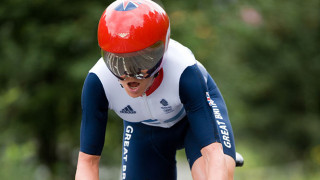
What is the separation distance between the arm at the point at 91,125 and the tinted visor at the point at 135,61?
0.39 meters

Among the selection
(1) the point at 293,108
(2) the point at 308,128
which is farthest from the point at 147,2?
(1) the point at 293,108

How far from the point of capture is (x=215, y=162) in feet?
11.9

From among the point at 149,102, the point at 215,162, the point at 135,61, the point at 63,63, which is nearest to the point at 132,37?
the point at 135,61

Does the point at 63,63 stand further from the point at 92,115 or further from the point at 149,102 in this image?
the point at 92,115

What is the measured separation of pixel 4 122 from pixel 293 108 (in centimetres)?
1443

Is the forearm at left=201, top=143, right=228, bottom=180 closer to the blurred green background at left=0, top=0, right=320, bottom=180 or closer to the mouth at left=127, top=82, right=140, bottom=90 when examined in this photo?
the mouth at left=127, top=82, right=140, bottom=90

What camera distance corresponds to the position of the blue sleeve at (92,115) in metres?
3.82

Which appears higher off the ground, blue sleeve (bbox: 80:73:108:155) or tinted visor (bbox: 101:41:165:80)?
tinted visor (bbox: 101:41:165:80)

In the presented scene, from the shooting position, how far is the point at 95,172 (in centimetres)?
389

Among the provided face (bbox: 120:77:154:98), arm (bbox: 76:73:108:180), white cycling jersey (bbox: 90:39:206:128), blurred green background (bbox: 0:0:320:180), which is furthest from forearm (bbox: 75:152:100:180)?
blurred green background (bbox: 0:0:320:180)

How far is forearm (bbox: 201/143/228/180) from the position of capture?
3562 millimetres

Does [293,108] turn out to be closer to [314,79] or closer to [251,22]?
[314,79]

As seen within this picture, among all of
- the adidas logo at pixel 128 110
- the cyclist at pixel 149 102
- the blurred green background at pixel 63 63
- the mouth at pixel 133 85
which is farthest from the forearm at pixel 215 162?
the blurred green background at pixel 63 63

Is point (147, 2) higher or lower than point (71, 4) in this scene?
higher
